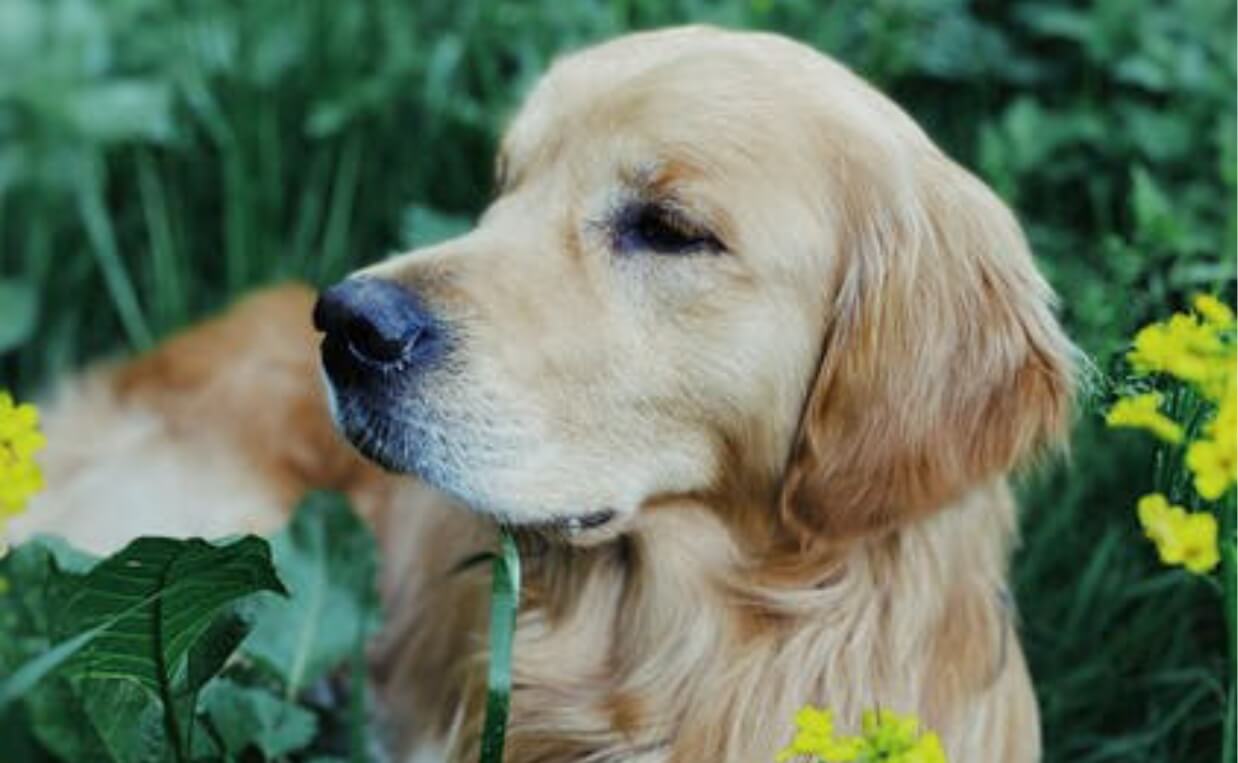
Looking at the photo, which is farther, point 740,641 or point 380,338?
point 740,641

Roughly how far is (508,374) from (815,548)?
20.9 inches

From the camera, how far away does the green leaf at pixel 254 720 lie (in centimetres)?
306

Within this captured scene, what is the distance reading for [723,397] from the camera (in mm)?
2809

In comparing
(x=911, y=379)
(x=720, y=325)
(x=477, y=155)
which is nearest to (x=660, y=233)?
(x=720, y=325)

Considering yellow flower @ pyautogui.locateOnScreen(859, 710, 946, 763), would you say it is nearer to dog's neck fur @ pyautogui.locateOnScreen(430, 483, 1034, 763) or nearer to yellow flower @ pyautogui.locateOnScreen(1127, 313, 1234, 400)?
yellow flower @ pyautogui.locateOnScreen(1127, 313, 1234, 400)

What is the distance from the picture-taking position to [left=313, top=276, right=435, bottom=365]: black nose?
2684 mm

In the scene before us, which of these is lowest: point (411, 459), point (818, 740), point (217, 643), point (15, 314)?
point (15, 314)

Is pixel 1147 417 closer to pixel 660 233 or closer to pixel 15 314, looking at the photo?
pixel 660 233

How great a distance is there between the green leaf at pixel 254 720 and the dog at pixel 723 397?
26cm

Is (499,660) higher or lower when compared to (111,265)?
higher

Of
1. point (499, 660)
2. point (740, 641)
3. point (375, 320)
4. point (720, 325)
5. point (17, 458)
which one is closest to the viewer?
point (17, 458)

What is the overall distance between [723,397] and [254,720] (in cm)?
91

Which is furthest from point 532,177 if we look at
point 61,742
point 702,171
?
point 61,742

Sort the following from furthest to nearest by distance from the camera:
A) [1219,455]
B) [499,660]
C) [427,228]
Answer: [427,228]
[499,660]
[1219,455]
